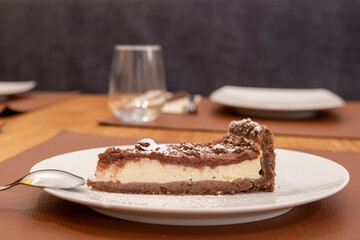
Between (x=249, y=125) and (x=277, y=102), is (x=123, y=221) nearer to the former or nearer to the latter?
(x=249, y=125)

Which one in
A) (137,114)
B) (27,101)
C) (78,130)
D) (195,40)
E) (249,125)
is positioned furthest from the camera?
(195,40)

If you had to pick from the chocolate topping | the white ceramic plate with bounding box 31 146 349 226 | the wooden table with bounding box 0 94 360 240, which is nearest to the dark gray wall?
the wooden table with bounding box 0 94 360 240

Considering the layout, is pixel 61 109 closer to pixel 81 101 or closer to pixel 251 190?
pixel 81 101

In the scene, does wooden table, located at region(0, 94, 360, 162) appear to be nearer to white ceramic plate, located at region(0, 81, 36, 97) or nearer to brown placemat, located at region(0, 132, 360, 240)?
white ceramic plate, located at region(0, 81, 36, 97)

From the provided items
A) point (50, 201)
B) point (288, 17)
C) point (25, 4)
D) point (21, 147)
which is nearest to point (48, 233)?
point (50, 201)

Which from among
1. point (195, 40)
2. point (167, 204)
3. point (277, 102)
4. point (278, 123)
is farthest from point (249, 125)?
point (195, 40)

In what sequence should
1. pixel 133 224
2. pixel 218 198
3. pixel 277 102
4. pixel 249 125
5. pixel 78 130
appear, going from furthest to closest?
pixel 277 102, pixel 78 130, pixel 249 125, pixel 218 198, pixel 133 224
